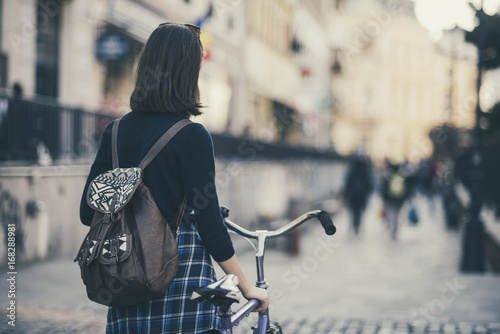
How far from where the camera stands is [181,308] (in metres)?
2.62

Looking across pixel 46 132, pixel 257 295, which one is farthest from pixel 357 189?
pixel 257 295

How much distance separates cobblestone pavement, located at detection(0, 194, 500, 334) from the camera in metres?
6.55

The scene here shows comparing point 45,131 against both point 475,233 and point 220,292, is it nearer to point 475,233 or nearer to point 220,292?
point 475,233

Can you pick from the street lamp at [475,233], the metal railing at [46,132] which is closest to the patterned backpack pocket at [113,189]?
the metal railing at [46,132]

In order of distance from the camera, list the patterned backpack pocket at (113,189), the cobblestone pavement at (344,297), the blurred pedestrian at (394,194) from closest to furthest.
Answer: the patterned backpack pocket at (113,189) < the cobblestone pavement at (344,297) < the blurred pedestrian at (394,194)

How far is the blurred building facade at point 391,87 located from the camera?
72875 mm

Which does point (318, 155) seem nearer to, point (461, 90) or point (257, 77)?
point (257, 77)

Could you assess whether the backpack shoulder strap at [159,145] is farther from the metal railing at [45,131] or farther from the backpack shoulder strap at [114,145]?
the metal railing at [45,131]

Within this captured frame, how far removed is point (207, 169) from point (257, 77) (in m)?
30.0

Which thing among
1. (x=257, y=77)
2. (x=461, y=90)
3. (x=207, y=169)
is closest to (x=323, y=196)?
(x=257, y=77)

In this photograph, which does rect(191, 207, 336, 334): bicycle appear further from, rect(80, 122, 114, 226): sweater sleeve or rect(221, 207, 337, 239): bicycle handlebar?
rect(80, 122, 114, 226): sweater sleeve

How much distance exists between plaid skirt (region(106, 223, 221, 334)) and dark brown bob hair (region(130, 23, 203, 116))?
1.48 ft

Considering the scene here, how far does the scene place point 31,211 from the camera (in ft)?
30.4

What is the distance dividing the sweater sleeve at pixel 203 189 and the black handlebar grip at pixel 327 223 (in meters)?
0.51
